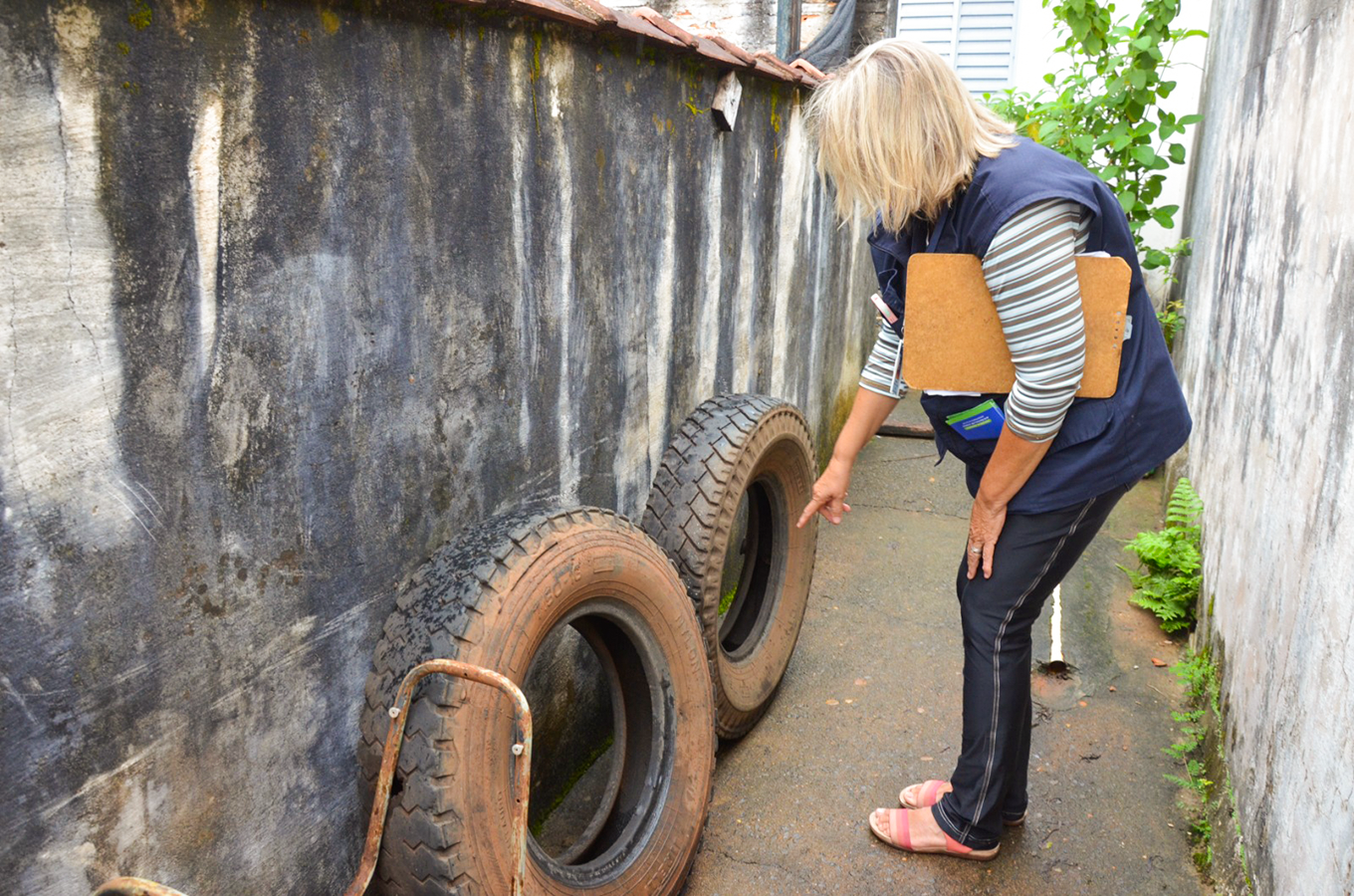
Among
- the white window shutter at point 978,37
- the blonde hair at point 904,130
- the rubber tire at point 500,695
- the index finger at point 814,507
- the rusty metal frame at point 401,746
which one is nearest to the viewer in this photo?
the rusty metal frame at point 401,746

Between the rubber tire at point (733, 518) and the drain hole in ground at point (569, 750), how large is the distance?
15.4 inches

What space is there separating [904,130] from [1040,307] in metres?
0.48

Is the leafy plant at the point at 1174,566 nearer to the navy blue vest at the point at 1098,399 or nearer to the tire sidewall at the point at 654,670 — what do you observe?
the navy blue vest at the point at 1098,399

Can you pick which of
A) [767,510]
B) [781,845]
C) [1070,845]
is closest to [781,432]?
[767,510]

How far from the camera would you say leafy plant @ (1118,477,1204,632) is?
4.14 m

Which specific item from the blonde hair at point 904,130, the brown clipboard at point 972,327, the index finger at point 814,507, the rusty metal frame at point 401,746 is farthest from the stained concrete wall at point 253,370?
the brown clipboard at point 972,327

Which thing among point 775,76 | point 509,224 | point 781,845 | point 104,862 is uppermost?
point 775,76

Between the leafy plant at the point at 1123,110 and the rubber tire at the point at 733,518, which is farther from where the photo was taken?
the leafy plant at the point at 1123,110

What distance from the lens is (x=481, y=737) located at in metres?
1.90

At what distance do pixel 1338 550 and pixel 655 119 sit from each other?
2.12 m

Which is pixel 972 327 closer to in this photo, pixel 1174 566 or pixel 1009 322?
pixel 1009 322

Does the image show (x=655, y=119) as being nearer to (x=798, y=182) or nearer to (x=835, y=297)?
(x=798, y=182)

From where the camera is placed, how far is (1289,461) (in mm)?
2584

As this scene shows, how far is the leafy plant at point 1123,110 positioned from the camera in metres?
6.12
